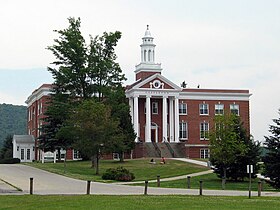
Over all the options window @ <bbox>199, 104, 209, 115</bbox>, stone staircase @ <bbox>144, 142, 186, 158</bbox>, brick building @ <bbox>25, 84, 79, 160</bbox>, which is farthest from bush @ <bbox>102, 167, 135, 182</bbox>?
window @ <bbox>199, 104, 209, 115</bbox>

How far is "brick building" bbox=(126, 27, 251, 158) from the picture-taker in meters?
82.9

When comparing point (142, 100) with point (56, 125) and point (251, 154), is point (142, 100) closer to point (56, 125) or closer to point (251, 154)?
point (56, 125)

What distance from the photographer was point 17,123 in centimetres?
13825

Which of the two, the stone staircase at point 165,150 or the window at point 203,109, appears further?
the window at point 203,109

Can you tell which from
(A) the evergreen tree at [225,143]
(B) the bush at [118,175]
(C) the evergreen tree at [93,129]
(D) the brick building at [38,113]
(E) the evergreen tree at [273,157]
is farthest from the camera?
(D) the brick building at [38,113]

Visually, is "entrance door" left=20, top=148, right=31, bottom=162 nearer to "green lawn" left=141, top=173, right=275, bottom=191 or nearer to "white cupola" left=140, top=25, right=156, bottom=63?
"white cupola" left=140, top=25, right=156, bottom=63

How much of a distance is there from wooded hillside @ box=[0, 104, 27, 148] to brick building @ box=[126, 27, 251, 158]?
1951 inches

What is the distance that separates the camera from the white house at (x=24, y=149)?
91.3m

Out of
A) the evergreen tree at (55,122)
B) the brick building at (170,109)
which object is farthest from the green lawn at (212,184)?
the brick building at (170,109)

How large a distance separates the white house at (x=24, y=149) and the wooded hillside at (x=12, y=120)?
38622 mm

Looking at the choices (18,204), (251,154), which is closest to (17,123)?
(251,154)

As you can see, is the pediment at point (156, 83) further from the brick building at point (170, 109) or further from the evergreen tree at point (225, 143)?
the evergreen tree at point (225, 143)

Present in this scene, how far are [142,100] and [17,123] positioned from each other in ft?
191

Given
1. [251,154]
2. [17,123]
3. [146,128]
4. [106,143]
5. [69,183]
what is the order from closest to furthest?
[69,183] < [251,154] < [106,143] < [146,128] < [17,123]
